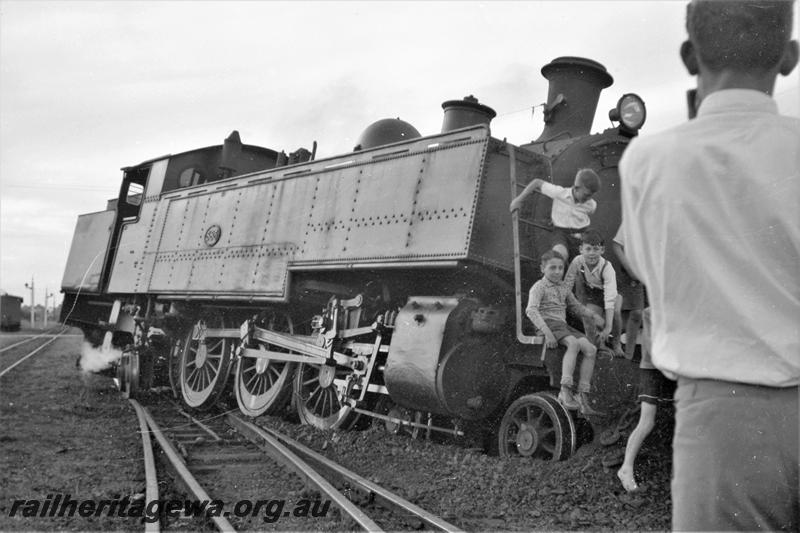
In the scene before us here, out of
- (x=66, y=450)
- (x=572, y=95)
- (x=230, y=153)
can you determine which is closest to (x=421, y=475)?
(x=66, y=450)

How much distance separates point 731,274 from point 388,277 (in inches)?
231

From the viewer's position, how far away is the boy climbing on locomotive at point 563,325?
193 inches

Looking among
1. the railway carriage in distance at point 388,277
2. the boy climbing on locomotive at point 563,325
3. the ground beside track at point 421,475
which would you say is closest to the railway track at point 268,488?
the ground beside track at point 421,475

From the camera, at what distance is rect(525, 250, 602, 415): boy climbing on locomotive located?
4.90m

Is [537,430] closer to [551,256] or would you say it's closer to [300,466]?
[551,256]

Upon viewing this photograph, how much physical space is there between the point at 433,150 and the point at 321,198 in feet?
5.72

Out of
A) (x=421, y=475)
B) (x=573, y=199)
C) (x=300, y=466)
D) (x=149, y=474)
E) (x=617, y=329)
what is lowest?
(x=149, y=474)

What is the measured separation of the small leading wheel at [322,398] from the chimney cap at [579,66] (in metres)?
3.73

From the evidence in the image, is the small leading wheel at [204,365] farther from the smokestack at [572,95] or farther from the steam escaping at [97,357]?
the smokestack at [572,95]

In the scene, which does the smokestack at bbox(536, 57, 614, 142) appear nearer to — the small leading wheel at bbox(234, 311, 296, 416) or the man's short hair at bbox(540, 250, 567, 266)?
the man's short hair at bbox(540, 250, 567, 266)

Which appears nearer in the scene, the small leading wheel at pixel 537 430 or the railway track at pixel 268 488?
the railway track at pixel 268 488

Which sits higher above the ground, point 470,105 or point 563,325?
point 470,105

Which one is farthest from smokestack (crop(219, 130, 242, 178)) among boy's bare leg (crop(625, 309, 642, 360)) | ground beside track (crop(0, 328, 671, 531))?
boy's bare leg (crop(625, 309, 642, 360))

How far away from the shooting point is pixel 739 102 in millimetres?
1218
